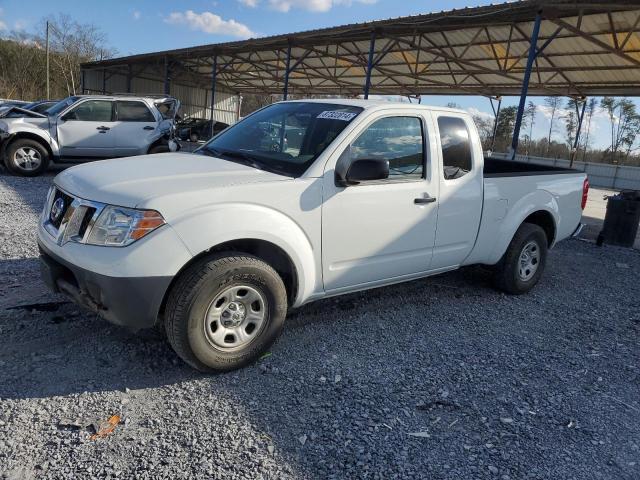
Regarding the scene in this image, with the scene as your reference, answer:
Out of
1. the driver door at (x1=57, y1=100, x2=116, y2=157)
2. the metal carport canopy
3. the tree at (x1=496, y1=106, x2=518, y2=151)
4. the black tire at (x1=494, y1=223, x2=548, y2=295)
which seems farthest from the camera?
the tree at (x1=496, y1=106, x2=518, y2=151)

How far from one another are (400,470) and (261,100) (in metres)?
51.7

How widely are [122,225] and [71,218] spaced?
1.52ft

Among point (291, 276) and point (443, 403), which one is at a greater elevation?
point (291, 276)

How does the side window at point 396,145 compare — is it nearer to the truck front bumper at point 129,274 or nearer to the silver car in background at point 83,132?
the truck front bumper at point 129,274

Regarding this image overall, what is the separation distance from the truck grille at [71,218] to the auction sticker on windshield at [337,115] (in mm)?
1878

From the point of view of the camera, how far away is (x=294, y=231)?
345cm

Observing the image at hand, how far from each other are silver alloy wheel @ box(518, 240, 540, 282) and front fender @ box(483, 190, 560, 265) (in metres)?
0.37

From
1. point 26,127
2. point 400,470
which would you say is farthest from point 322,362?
point 26,127

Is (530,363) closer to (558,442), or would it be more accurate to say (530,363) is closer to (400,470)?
(558,442)

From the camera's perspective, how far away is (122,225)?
2945 mm

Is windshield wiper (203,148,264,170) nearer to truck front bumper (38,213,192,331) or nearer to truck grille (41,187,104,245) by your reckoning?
truck front bumper (38,213,192,331)

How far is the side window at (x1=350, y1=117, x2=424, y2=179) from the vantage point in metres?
3.88

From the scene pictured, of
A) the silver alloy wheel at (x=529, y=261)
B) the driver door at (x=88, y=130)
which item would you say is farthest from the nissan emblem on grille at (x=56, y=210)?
the driver door at (x=88, y=130)

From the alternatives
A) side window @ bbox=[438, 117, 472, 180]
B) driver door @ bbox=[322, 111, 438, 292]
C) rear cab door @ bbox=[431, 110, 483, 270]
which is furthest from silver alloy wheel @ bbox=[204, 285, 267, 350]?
side window @ bbox=[438, 117, 472, 180]
